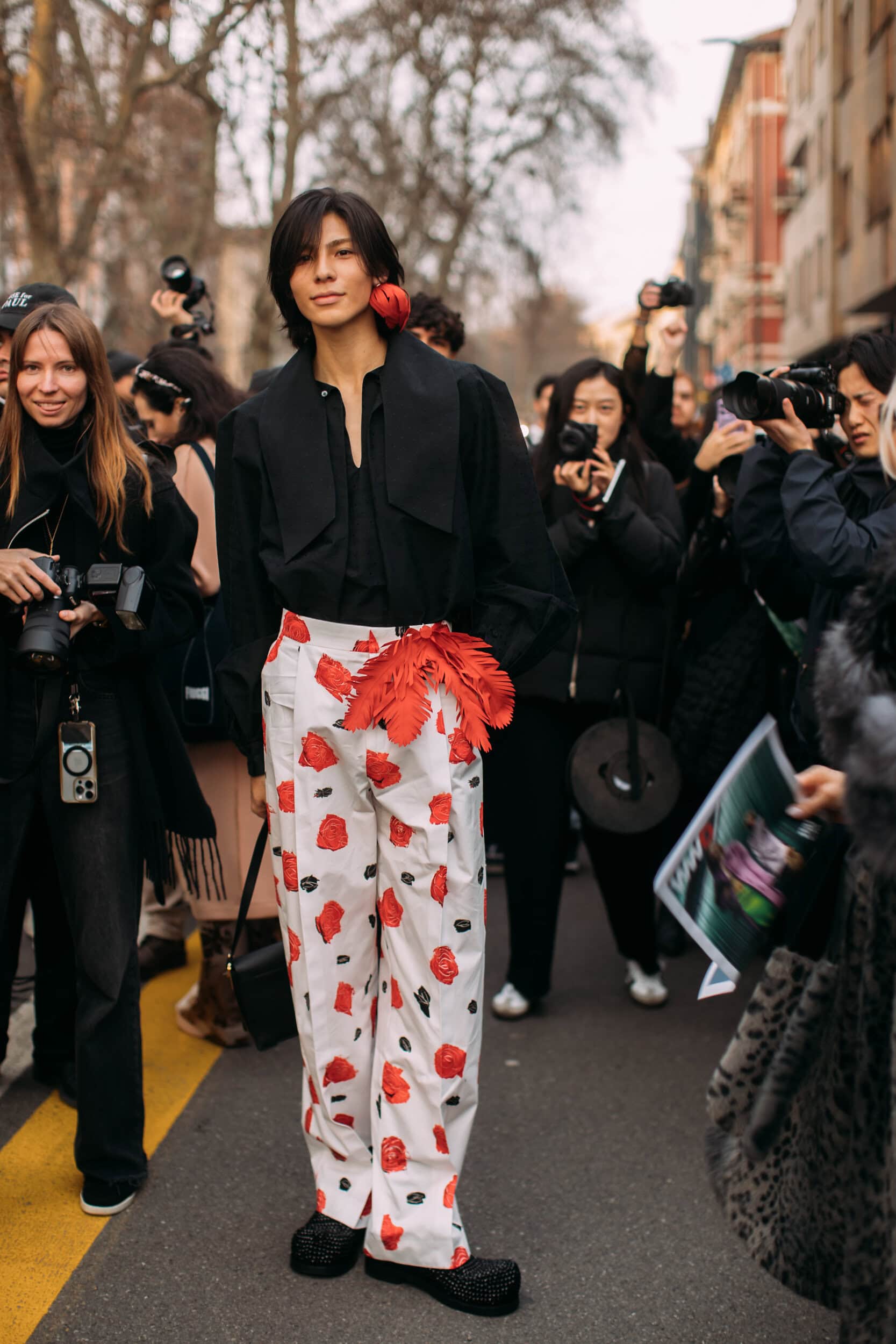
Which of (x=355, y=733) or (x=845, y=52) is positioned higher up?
(x=845, y=52)

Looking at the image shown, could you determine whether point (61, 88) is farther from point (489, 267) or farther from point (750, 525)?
point (489, 267)

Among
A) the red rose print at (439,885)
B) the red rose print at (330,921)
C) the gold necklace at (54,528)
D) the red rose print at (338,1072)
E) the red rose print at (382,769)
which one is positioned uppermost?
the gold necklace at (54,528)

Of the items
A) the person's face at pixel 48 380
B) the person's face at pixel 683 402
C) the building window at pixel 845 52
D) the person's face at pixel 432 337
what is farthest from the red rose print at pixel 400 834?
the building window at pixel 845 52

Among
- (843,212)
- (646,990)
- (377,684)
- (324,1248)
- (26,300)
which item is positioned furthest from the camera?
(843,212)

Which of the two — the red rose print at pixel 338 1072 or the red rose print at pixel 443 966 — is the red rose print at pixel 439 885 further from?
the red rose print at pixel 338 1072

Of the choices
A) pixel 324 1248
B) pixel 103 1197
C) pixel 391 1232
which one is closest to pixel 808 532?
pixel 391 1232

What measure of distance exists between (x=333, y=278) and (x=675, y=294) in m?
2.54

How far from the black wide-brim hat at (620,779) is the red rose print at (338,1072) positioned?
1525 mm

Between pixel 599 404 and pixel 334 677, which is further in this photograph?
pixel 599 404

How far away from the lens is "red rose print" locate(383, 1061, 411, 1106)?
2670 millimetres

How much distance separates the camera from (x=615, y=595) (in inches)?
167

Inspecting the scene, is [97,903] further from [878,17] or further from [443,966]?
[878,17]

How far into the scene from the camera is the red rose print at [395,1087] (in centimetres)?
267

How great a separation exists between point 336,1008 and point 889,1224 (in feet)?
4.02
